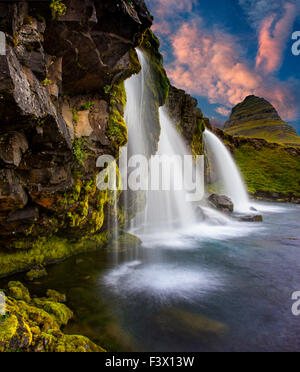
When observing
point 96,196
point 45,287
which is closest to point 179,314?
point 45,287

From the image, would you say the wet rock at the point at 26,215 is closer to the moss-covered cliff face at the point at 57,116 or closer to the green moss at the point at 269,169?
the moss-covered cliff face at the point at 57,116

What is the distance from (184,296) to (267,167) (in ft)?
167

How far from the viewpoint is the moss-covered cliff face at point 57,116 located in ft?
16.8

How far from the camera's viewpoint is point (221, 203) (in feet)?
68.5

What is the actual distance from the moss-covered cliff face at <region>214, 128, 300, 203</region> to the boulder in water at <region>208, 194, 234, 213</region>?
22.3 m

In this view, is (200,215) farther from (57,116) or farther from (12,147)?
(12,147)

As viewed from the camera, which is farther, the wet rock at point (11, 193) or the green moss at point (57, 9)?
the wet rock at point (11, 193)

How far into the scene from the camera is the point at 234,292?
282 inches

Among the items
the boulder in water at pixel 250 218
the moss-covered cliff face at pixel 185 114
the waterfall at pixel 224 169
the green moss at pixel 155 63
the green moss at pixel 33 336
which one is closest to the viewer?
the green moss at pixel 33 336

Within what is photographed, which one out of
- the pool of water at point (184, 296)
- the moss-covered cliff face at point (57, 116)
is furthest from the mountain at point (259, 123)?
the moss-covered cliff face at point (57, 116)

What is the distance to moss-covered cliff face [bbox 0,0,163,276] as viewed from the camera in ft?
16.8

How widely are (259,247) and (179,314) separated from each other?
8806mm

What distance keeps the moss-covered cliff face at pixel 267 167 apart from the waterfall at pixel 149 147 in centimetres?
2557
